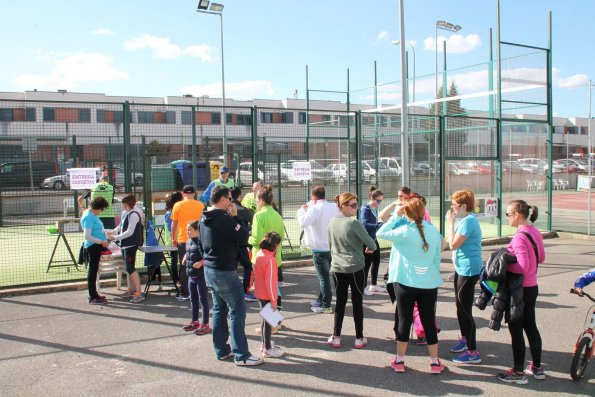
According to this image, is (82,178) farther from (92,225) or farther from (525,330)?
(525,330)

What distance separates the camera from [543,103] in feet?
46.3

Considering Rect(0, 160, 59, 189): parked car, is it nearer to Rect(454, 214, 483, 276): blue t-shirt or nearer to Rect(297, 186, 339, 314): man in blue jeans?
Rect(297, 186, 339, 314): man in blue jeans

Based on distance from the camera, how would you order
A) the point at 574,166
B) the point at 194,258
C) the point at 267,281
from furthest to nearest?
the point at 574,166 < the point at 194,258 < the point at 267,281

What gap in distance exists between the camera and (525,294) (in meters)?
4.86

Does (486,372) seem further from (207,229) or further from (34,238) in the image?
(34,238)

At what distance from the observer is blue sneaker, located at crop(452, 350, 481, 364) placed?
5.37 m

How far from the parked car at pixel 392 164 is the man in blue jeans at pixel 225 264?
42.4 feet

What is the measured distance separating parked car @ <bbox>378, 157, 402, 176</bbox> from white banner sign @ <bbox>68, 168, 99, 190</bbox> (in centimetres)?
1072

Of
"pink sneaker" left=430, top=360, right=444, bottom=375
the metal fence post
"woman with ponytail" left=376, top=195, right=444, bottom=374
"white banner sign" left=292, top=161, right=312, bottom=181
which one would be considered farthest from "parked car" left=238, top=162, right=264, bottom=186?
A: "pink sneaker" left=430, top=360, right=444, bottom=375

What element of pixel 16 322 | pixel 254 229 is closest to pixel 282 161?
pixel 254 229

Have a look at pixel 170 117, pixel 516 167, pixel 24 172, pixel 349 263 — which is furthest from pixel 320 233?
pixel 170 117

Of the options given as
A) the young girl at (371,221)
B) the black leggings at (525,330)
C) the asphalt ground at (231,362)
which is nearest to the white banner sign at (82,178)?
the asphalt ground at (231,362)

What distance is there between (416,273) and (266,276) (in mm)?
1606

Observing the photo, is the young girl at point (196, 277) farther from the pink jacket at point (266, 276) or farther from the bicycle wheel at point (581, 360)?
the bicycle wheel at point (581, 360)
